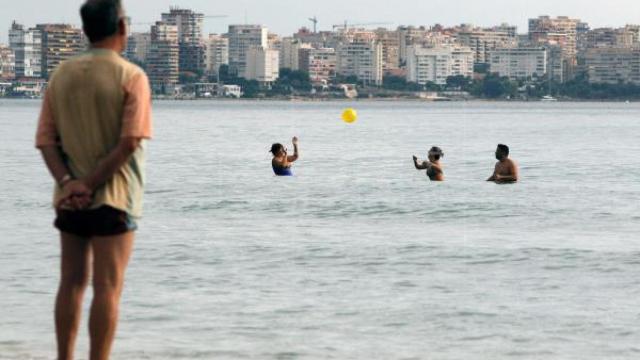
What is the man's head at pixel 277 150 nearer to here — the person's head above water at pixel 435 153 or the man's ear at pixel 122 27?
the person's head above water at pixel 435 153

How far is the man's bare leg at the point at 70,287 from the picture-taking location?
272 inches

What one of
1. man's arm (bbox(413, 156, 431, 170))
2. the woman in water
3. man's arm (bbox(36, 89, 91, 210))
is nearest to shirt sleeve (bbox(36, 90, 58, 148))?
man's arm (bbox(36, 89, 91, 210))

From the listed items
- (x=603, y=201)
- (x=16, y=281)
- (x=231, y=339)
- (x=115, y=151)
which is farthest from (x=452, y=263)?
(x=603, y=201)

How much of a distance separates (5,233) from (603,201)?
42.5ft

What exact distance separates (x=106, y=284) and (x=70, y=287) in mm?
243

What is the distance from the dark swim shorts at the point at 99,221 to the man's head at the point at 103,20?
0.77 m

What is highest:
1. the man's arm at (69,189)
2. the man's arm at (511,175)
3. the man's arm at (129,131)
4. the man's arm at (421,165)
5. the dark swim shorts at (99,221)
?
the man's arm at (129,131)

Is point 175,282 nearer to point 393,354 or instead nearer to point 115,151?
point 393,354

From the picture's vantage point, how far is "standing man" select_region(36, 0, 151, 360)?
668 cm

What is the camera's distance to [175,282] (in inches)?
545

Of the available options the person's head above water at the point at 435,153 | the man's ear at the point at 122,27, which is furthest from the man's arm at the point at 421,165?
the man's ear at the point at 122,27

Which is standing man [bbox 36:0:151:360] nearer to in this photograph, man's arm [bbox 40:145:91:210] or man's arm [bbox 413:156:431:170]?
man's arm [bbox 40:145:91:210]

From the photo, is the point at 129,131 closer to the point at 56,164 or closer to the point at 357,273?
the point at 56,164

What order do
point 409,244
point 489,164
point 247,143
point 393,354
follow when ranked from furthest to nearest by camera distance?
point 247,143, point 489,164, point 409,244, point 393,354
